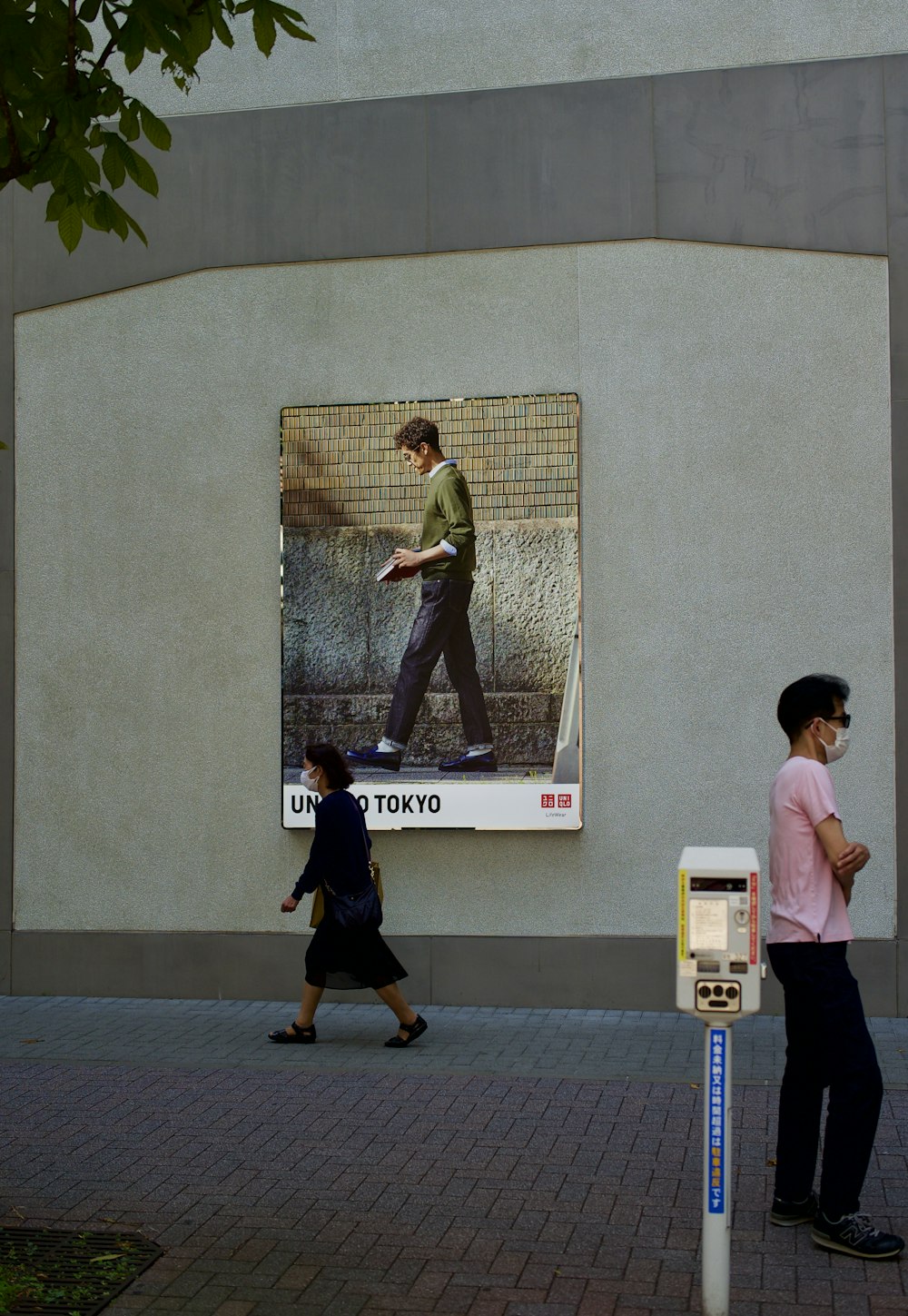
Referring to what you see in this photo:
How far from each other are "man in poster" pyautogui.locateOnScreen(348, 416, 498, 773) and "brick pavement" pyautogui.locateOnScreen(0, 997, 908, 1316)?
6.39 feet

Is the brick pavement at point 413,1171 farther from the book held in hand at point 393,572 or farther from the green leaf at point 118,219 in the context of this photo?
the green leaf at point 118,219

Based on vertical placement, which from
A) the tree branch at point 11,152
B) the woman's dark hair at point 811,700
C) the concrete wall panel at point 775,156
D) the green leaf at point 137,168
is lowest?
the woman's dark hair at point 811,700

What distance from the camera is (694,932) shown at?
487cm

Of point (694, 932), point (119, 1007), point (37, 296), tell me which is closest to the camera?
point (694, 932)

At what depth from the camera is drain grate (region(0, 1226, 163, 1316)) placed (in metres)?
5.23

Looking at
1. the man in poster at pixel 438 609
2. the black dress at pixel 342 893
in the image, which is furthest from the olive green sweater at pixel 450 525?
the black dress at pixel 342 893

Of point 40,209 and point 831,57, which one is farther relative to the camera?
point 40,209

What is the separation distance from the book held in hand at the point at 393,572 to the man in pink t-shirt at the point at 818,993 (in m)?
4.81

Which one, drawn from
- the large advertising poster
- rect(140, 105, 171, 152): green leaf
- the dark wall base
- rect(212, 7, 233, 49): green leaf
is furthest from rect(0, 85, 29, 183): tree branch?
the dark wall base

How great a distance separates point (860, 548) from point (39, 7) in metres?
6.22

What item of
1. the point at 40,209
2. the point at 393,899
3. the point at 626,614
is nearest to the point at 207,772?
the point at 393,899

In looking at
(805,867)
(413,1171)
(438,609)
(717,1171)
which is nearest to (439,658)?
(438,609)

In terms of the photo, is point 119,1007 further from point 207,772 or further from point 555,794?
point 555,794

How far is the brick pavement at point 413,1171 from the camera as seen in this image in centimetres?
532
